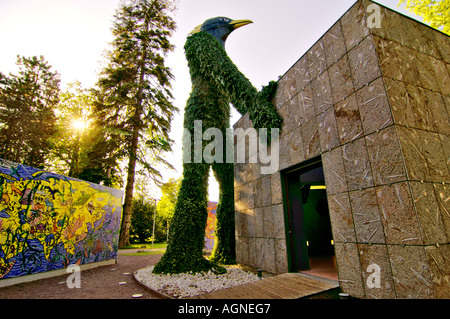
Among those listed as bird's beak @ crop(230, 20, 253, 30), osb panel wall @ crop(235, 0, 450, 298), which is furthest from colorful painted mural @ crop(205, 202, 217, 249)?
bird's beak @ crop(230, 20, 253, 30)

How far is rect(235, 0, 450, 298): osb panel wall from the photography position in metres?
2.68

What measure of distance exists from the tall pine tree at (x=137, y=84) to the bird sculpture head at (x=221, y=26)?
767 cm

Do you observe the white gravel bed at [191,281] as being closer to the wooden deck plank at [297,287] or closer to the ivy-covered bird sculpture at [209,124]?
the ivy-covered bird sculpture at [209,124]

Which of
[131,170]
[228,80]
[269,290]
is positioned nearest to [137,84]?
[131,170]

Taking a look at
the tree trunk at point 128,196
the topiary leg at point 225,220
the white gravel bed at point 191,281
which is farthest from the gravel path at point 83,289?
the tree trunk at point 128,196

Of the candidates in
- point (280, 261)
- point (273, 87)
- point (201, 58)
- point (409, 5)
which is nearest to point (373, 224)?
point (280, 261)

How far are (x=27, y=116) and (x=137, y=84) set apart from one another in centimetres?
1173

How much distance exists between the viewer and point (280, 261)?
17.0 ft

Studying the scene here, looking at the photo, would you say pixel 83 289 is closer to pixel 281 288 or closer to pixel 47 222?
pixel 47 222

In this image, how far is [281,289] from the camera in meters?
3.85

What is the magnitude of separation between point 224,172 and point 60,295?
6.34 meters

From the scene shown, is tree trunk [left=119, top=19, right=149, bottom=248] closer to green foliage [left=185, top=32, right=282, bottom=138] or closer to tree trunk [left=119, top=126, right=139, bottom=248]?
tree trunk [left=119, top=126, right=139, bottom=248]

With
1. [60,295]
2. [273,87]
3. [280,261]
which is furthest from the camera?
[273,87]
